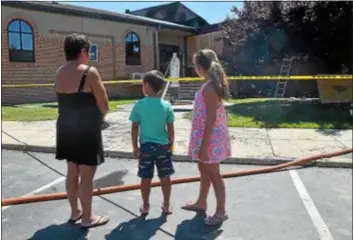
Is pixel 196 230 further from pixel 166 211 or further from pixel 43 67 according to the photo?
pixel 43 67

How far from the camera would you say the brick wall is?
18.3 metres

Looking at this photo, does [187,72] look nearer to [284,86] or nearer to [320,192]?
[284,86]

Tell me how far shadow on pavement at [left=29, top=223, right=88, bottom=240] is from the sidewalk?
3147mm

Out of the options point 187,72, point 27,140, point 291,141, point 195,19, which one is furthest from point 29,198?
point 195,19

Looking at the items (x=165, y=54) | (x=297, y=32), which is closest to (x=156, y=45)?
(x=165, y=54)

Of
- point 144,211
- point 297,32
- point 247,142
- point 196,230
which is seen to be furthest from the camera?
point 297,32

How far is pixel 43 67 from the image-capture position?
19703 millimetres

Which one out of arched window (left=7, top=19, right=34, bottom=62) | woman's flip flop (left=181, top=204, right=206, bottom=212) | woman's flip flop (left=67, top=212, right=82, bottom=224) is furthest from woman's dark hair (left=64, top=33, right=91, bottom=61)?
arched window (left=7, top=19, right=34, bottom=62)

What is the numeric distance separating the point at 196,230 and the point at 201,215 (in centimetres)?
37

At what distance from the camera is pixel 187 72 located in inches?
1149

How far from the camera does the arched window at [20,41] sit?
730 inches

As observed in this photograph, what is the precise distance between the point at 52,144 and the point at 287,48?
8341 millimetres

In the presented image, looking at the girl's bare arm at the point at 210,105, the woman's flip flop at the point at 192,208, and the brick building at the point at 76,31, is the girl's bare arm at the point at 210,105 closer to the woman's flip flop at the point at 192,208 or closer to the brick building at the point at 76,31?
the woman's flip flop at the point at 192,208

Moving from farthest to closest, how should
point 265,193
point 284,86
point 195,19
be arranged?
point 195,19 < point 284,86 < point 265,193
